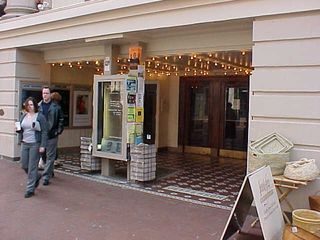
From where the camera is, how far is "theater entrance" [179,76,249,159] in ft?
39.3

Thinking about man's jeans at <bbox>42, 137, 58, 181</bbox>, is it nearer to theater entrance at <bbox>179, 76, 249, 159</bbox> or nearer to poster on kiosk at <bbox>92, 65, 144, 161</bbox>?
poster on kiosk at <bbox>92, 65, 144, 161</bbox>

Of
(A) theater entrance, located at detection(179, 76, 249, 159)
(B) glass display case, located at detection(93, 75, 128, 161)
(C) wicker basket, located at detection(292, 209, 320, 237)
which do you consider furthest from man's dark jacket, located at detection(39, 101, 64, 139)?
(A) theater entrance, located at detection(179, 76, 249, 159)

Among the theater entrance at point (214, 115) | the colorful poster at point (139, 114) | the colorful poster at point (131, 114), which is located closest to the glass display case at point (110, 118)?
the colorful poster at point (131, 114)

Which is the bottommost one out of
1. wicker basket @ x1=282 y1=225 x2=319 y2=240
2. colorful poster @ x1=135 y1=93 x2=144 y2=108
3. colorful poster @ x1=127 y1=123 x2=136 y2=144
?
wicker basket @ x1=282 y1=225 x2=319 y2=240

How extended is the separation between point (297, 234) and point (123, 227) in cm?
228

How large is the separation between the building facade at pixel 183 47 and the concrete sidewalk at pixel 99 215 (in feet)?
5.00

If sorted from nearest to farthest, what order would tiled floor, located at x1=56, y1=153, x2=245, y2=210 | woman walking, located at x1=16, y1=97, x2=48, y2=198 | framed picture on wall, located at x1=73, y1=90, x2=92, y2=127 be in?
woman walking, located at x1=16, y1=97, x2=48, y2=198
tiled floor, located at x1=56, y1=153, x2=245, y2=210
framed picture on wall, located at x1=73, y1=90, x2=92, y2=127

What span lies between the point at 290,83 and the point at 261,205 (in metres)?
2.11

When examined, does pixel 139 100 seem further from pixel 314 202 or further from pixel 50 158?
pixel 314 202

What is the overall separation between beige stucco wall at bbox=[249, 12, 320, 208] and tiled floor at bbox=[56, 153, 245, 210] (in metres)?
1.50

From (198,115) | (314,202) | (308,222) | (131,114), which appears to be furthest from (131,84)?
(198,115)

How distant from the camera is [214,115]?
12.4 metres

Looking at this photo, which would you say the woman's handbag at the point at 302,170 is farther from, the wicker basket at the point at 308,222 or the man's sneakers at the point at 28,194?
the man's sneakers at the point at 28,194

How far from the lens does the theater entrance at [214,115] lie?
12.0m
